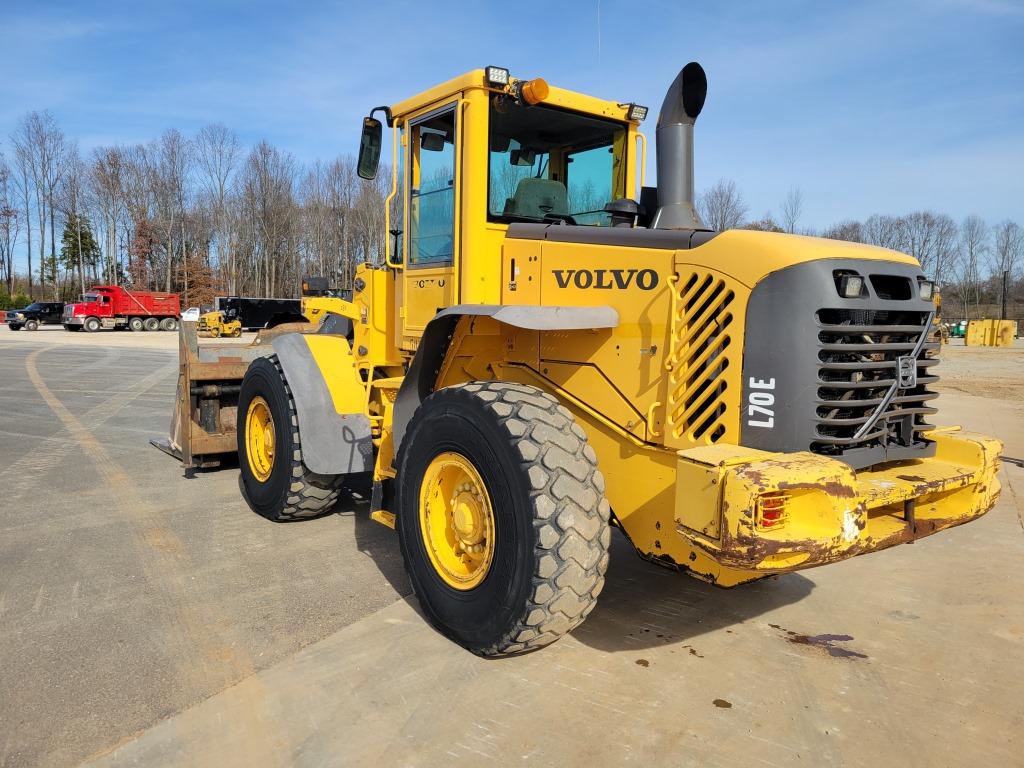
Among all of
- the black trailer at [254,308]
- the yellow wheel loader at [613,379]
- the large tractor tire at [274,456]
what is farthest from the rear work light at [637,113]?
the black trailer at [254,308]

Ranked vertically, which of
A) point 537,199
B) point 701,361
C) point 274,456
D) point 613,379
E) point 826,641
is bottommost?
point 826,641

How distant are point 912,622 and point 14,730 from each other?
14.1 ft

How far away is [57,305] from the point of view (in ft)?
141

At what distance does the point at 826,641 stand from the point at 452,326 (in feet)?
8.34

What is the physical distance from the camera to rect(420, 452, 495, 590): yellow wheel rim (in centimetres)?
350

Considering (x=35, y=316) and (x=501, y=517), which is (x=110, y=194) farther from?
(x=501, y=517)

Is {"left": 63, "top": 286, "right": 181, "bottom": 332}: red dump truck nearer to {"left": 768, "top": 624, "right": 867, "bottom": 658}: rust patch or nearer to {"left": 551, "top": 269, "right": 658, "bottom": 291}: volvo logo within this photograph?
{"left": 551, "top": 269, "right": 658, "bottom": 291}: volvo logo

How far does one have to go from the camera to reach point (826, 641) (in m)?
3.82

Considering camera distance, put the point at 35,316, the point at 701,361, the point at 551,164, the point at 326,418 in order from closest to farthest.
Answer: the point at 701,361
the point at 551,164
the point at 326,418
the point at 35,316

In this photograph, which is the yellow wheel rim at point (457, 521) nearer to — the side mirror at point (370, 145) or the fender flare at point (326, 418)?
the fender flare at point (326, 418)

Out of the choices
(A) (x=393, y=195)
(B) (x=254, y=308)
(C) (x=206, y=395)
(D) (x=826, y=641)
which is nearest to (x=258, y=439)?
(C) (x=206, y=395)

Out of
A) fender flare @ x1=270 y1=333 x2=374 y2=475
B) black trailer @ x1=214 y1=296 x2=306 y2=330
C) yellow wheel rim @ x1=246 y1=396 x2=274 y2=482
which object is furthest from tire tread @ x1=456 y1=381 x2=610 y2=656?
black trailer @ x1=214 y1=296 x2=306 y2=330

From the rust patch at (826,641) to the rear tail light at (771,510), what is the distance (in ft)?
4.59

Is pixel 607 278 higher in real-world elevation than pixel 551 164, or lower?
lower
